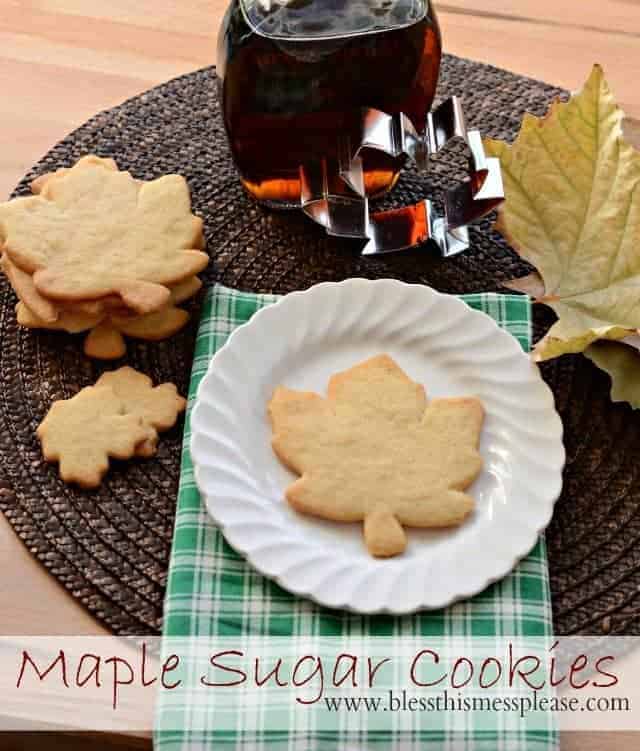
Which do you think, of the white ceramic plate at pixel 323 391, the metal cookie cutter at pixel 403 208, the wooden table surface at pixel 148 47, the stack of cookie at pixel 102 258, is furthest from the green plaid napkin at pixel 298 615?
the wooden table surface at pixel 148 47

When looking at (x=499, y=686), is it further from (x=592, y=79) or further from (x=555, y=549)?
(x=592, y=79)

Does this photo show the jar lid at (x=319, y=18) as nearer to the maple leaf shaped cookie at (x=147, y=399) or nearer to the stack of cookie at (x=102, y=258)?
the stack of cookie at (x=102, y=258)

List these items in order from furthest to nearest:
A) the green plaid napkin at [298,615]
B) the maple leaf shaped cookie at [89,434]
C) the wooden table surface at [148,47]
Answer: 1. the wooden table surface at [148,47]
2. the maple leaf shaped cookie at [89,434]
3. the green plaid napkin at [298,615]

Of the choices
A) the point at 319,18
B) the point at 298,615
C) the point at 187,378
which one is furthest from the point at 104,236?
the point at 298,615

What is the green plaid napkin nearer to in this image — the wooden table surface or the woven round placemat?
the woven round placemat

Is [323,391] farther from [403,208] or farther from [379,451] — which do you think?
[403,208]

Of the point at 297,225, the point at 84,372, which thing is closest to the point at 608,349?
the point at 297,225

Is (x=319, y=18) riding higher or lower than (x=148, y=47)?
higher
